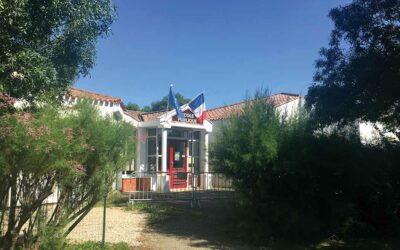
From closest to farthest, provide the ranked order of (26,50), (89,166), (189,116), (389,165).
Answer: (26,50) → (89,166) → (389,165) → (189,116)

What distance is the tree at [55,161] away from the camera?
5.93 metres

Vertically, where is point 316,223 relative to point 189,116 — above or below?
below

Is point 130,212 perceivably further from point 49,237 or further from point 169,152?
point 169,152

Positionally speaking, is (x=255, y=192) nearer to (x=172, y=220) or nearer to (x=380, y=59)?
(x=172, y=220)

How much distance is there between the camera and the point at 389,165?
12.4 meters

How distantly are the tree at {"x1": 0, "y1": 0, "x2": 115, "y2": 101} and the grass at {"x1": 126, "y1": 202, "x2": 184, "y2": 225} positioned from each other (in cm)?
535

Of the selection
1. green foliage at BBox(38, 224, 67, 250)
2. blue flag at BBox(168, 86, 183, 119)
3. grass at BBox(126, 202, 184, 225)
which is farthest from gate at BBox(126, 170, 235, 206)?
green foliage at BBox(38, 224, 67, 250)

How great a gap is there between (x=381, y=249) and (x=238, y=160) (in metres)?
4.30

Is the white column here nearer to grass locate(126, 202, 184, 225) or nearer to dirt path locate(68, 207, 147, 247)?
grass locate(126, 202, 184, 225)

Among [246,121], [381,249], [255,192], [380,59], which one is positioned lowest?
[381,249]

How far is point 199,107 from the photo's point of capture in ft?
68.4

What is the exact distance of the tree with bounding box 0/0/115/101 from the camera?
646 centimetres

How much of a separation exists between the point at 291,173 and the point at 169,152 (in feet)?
34.4

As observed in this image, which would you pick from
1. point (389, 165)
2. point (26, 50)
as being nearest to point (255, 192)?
point (389, 165)
